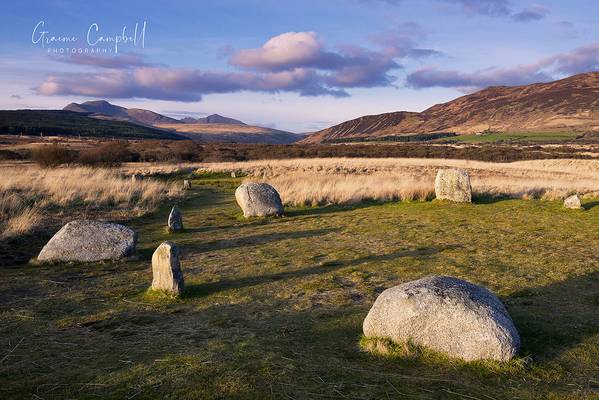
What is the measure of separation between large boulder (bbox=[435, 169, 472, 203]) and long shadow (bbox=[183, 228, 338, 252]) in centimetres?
631

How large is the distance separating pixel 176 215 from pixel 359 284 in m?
7.60

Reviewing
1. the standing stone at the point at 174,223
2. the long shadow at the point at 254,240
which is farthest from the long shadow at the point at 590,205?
the standing stone at the point at 174,223

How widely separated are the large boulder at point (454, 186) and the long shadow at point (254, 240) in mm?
6310

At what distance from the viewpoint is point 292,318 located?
7.28 meters

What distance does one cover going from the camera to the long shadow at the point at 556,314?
616cm

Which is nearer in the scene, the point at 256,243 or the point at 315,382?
the point at 315,382

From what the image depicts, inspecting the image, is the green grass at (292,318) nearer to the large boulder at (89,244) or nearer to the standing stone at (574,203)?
the large boulder at (89,244)

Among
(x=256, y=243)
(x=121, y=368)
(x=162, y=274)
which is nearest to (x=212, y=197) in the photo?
(x=256, y=243)

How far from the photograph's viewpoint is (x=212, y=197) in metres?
23.5

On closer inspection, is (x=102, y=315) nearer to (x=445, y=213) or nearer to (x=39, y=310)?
(x=39, y=310)

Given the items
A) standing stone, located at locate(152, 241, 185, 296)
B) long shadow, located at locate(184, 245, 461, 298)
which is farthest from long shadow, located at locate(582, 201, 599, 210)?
standing stone, located at locate(152, 241, 185, 296)

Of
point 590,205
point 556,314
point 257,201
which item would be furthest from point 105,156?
point 556,314

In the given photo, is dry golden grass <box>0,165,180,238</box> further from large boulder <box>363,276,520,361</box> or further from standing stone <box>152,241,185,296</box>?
large boulder <box>363,276,520,361</box>

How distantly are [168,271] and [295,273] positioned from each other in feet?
8.80
